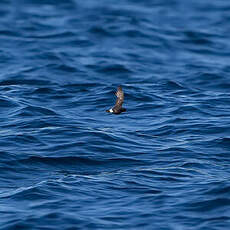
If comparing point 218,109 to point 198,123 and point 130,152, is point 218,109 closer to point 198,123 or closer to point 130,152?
point 198,123

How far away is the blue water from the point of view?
12.6m

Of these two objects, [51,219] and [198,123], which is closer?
[51,219]

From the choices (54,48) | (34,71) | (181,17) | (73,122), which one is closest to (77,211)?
(73,122)

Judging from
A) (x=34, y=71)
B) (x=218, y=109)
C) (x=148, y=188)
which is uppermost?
(x=34, y=71)

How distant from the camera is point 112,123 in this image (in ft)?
56.6

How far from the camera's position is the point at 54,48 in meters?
25.7

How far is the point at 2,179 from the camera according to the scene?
13797mm

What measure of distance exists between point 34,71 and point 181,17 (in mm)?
12178

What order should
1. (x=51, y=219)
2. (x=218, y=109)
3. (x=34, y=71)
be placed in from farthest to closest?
(x=34, y=71), (x=218, y=109), (x=51, y=219)

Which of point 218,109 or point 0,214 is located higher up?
point 218,109

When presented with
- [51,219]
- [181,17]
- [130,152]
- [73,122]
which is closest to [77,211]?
[51,219]

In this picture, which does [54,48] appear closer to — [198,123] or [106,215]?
[198,123]

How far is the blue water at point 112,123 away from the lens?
1257 centimetres

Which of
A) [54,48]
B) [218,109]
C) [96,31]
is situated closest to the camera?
[218,109]
